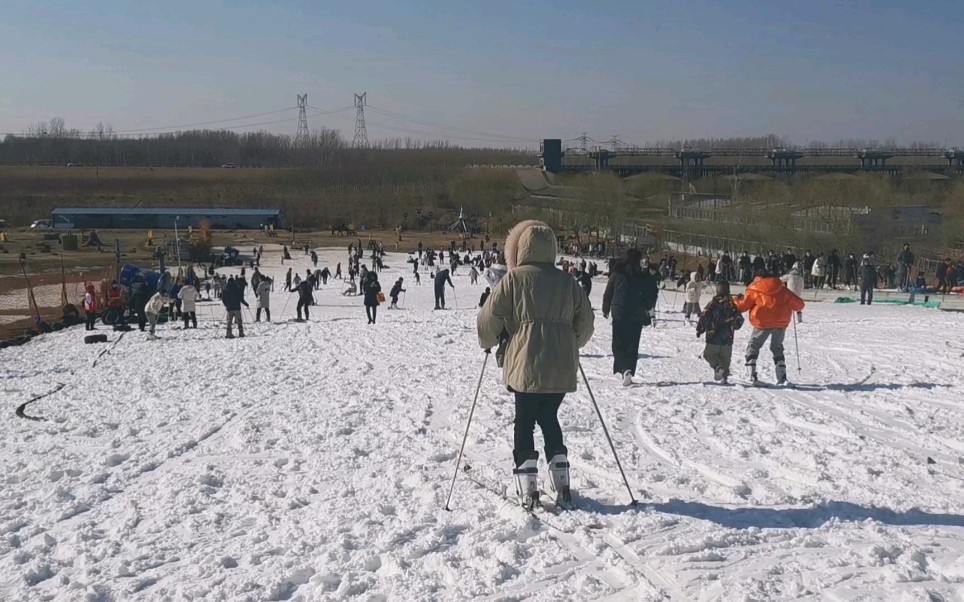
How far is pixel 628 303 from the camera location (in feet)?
29.4

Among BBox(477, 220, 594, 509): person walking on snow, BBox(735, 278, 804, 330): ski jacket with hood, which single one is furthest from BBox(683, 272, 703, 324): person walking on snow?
BBox(477, 220, 594, 509): person walking on snow

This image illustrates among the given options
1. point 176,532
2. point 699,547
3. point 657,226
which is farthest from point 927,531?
point 657,226

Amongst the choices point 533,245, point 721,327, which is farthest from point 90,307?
point 533,245

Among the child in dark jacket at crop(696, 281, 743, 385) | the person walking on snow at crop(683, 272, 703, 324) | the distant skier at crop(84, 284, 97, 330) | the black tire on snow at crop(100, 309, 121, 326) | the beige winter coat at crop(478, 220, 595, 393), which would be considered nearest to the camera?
the beige winter coat at crop(478, 220, 595, 393)

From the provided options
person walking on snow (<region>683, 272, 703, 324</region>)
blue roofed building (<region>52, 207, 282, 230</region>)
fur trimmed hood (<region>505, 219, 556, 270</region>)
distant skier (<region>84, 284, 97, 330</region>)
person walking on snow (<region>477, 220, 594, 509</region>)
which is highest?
fur trimmed hood (<region>505, 219, 556, 270</region>)

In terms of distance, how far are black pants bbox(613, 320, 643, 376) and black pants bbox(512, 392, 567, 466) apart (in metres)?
4.50

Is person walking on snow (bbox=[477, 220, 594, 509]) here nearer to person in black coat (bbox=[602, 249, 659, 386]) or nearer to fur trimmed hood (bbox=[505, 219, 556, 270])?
fur trimmed hood (bbox=[505, 219, 556, 270])

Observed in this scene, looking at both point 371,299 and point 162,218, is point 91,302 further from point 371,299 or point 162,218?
point 162,218

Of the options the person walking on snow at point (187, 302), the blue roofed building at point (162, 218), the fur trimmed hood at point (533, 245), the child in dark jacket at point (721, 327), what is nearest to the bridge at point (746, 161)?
the blue roofed building at point (162, 218)

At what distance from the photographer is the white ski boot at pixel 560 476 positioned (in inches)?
187

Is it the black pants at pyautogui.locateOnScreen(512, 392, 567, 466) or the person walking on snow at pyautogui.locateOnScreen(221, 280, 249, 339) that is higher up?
the black pants at pyautogui.locateOnScreen(512, 392, 567, 466)

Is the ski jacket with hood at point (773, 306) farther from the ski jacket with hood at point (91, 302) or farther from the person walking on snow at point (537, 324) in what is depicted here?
the ski jacket with hood at point (91, 302)

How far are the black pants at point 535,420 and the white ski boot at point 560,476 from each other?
0.04 metres

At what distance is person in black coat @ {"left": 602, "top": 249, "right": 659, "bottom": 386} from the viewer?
8.93 meters
